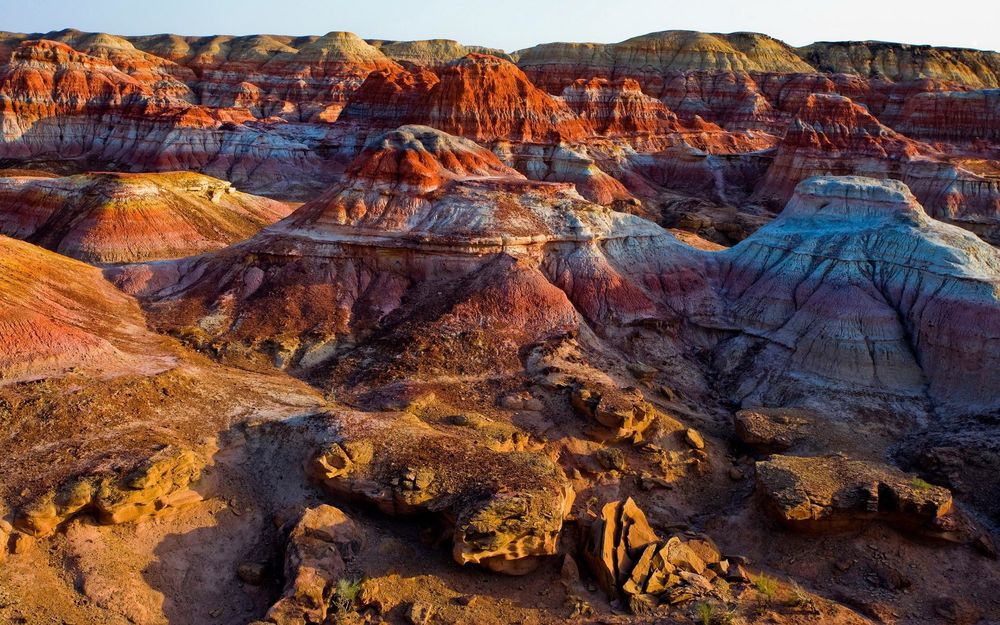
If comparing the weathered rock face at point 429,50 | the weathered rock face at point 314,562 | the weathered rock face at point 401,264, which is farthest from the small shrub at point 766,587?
the weathered rock face at point 429,50

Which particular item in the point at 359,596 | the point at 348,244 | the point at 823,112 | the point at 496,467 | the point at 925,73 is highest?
the point at 925,73

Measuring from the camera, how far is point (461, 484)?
14.1 m

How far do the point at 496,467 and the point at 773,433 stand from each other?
820cm

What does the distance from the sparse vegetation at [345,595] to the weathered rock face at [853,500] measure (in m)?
8.73

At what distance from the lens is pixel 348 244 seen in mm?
24328

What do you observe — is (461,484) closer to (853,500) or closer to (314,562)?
(314,562)

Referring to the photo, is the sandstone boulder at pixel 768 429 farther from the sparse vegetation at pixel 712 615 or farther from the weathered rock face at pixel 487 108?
the weathered rock face at pixel 487 108

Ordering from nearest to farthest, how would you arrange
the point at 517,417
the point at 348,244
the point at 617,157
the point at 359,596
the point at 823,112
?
1. the point at 359,596
2. the point at 517,417
3. the point at 348,244
4. the point at 823,112
5. the point at 617,157

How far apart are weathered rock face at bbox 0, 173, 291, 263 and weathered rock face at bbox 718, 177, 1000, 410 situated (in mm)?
27571

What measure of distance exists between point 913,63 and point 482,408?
379ft

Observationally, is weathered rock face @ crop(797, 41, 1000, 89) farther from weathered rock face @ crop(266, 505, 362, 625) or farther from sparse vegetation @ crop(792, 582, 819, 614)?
weathered rock face @ crop(266, 505, 362, 625)

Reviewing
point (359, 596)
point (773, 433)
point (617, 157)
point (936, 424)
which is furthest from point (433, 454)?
point (617, 157)

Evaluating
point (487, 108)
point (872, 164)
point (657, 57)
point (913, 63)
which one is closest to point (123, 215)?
point (487, 108)

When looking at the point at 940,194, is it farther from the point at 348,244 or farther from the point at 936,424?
the point at 348,244
